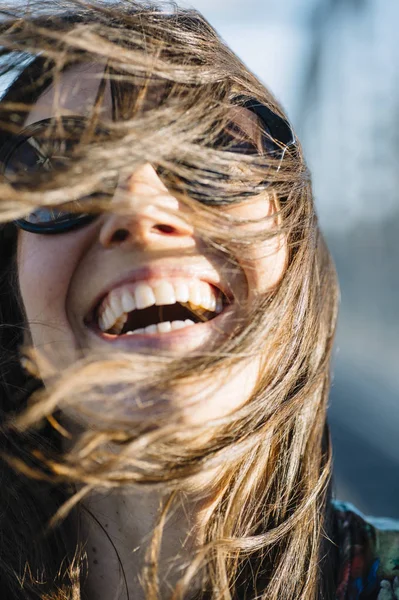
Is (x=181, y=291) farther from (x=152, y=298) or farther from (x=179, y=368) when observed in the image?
(x=179, y=368)

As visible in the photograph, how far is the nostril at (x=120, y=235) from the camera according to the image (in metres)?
1.34

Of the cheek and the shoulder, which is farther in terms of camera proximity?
the shoulder

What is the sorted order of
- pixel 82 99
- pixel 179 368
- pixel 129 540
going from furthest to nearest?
pixel 129 540 < pixel 82 99 < pixel 179 368

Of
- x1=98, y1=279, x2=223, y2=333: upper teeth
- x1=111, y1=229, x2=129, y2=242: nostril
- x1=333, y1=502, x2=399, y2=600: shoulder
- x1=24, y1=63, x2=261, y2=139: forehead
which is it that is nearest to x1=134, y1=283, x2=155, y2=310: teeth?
A: x1=98, y1=279, x2=223, y2=333: upper teeth

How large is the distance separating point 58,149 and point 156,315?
0.48 metres

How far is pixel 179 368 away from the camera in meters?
1.29

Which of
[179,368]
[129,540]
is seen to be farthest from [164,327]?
[129,540]

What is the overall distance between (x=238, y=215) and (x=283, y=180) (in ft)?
0.54

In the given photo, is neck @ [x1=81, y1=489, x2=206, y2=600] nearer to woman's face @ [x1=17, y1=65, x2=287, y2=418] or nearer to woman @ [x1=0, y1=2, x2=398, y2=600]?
woman @ [x1=0, y1=2, x2=398, y2=600]

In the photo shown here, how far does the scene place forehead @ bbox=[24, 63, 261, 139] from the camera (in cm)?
137

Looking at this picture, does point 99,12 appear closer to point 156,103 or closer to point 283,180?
point 156,103

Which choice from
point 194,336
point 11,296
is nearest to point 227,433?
point 194,336

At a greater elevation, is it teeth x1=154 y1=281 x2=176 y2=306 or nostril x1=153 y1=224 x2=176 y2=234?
nostril x1=153 y1=224 x2=176 y2=234

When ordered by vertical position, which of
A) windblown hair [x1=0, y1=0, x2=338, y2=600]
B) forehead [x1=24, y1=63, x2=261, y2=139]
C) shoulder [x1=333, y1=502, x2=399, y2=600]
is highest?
forehead [x1=24, y1=63, x2=261, y2=139]
